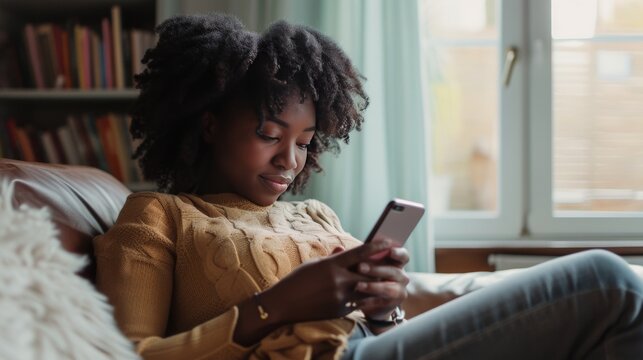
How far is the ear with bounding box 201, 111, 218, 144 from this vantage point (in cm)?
126

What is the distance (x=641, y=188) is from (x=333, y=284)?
4.73 feet

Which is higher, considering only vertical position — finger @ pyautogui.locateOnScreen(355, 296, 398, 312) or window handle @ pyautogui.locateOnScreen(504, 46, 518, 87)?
window handle @ pyautogui.locateOnScreen(504, 46, 518, 87)

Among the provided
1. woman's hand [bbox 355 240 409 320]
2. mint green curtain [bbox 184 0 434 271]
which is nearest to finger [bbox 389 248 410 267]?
woman's hand [bbox 355 240 409 320]

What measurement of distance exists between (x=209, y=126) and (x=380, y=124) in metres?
0.75

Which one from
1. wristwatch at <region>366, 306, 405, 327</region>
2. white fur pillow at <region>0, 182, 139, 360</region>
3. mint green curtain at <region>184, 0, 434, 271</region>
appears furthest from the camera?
mint green curtain at <region>184, 0, 434, 271</region>

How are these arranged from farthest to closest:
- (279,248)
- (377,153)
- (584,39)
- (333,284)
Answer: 1. (584,39)
2. (377,153)
3. (279,248)
4. (333,284)

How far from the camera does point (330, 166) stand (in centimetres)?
194

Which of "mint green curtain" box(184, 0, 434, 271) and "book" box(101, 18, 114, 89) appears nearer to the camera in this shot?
"mint green curtain" box(184, 0, 434, 271)

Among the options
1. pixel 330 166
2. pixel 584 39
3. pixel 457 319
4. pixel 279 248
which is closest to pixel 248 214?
pixel 279 248

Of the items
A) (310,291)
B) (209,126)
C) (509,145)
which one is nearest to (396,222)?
(310,291)

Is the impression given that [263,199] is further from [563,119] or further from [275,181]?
[563,119]

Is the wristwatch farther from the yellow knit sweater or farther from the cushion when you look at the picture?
the cushion

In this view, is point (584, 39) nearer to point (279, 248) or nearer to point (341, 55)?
point (341, 55)

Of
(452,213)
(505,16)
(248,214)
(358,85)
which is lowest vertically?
(452,213)
